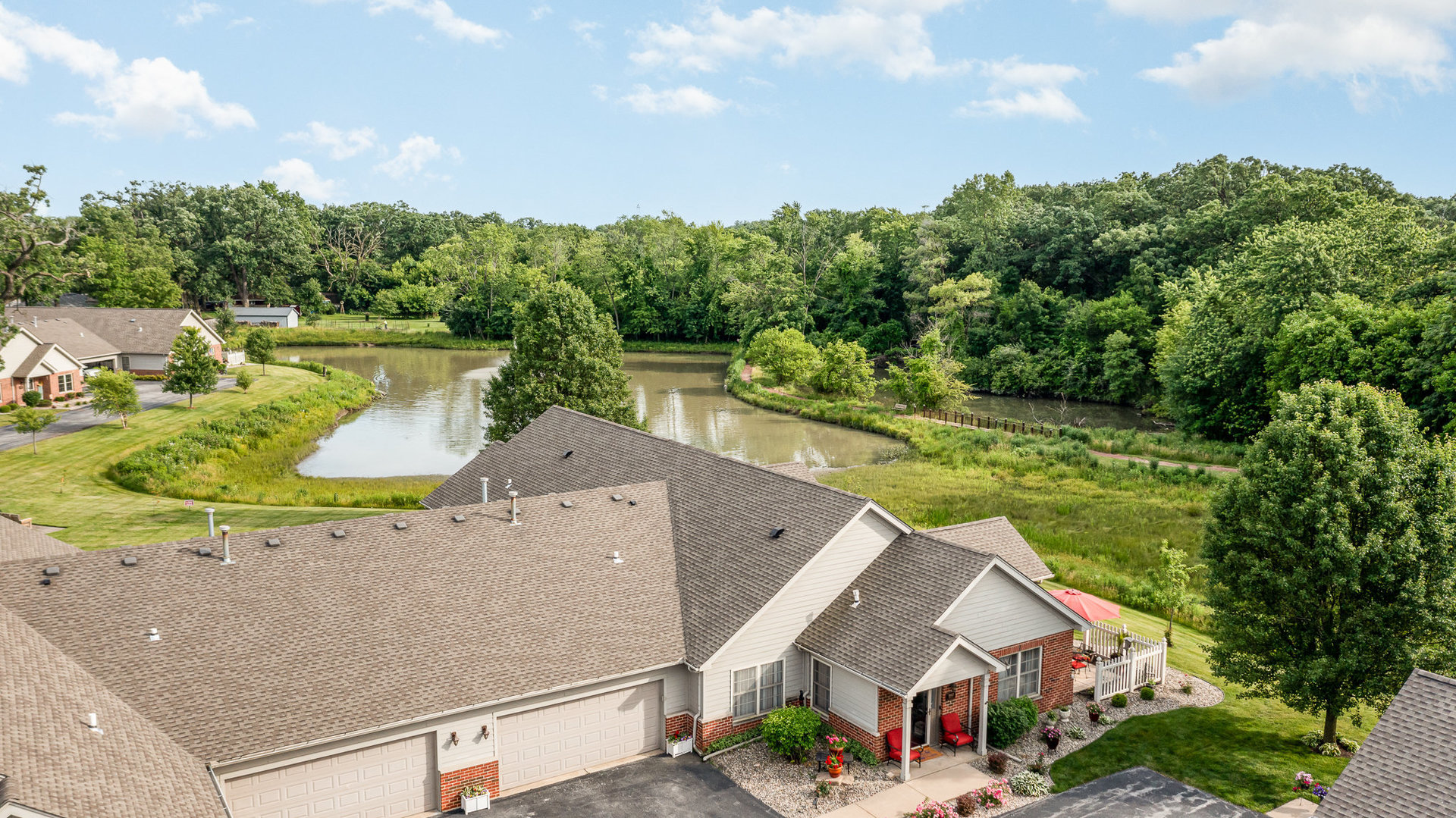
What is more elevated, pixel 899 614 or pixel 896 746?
pixel 899 614

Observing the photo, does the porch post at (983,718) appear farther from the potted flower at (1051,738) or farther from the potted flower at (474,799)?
the potted flower at (474,799)

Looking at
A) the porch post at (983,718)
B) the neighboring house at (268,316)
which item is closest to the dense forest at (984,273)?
the neighboring house at (268,316)

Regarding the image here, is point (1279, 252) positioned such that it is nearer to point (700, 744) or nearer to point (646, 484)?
point (646, 484)

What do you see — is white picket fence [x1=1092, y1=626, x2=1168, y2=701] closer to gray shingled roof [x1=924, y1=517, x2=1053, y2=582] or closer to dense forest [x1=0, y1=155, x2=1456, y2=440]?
gray shingled roof [x1=924, y1=517, x2=1053, y2=582]

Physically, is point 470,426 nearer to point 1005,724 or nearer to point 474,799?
point 474,799

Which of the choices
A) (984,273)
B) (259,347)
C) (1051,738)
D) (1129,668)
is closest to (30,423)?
(259,347)

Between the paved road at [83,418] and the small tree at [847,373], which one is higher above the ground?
the small tree at [847,373]

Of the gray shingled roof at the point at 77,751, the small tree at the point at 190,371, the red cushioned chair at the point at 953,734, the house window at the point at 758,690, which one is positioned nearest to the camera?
the gray shingled roof at the point at 77,751
